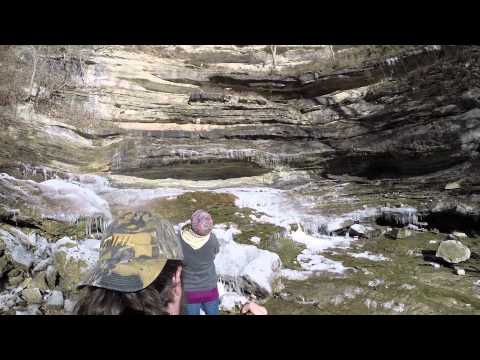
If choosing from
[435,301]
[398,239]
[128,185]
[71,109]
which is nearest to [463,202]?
[398,239]

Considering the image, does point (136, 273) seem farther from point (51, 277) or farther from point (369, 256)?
point (369, 256)

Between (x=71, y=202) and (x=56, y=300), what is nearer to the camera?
(x=56, y=300)

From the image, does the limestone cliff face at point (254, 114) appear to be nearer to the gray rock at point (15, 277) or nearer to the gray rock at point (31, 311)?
the gray rock at point (15, 277)

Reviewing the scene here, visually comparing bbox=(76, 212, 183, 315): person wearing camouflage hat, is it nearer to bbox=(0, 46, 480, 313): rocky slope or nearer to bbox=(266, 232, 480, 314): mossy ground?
bbox=(266, 232, 480, 314): mossy ground

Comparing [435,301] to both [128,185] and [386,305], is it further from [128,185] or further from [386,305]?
[128,185]

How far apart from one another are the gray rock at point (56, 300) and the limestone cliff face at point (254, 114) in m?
2.99

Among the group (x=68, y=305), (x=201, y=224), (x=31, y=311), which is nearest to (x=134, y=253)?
(x=201, y=224)

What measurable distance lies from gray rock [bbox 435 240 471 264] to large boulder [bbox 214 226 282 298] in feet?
8.27

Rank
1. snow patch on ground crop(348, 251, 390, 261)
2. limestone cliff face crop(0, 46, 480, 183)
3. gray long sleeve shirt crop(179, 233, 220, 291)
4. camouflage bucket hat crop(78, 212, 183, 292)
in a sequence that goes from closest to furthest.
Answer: camouflage bucket hat crop(78, 212, 183, 292), gray long sleeve shirt crop(179, 233, 220, 291), snow patch on ground crop(348, 251, 390, 261), limestone cliff face crop(0, 46, 480, 183)

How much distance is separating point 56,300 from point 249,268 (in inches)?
97.4

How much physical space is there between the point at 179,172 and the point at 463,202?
5283 millimetres

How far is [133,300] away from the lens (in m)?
3.98

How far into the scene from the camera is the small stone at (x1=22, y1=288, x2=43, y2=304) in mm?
5648

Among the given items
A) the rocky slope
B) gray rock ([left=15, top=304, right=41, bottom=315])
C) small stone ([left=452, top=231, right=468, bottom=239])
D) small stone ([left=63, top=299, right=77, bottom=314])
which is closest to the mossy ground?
the rocky slope
